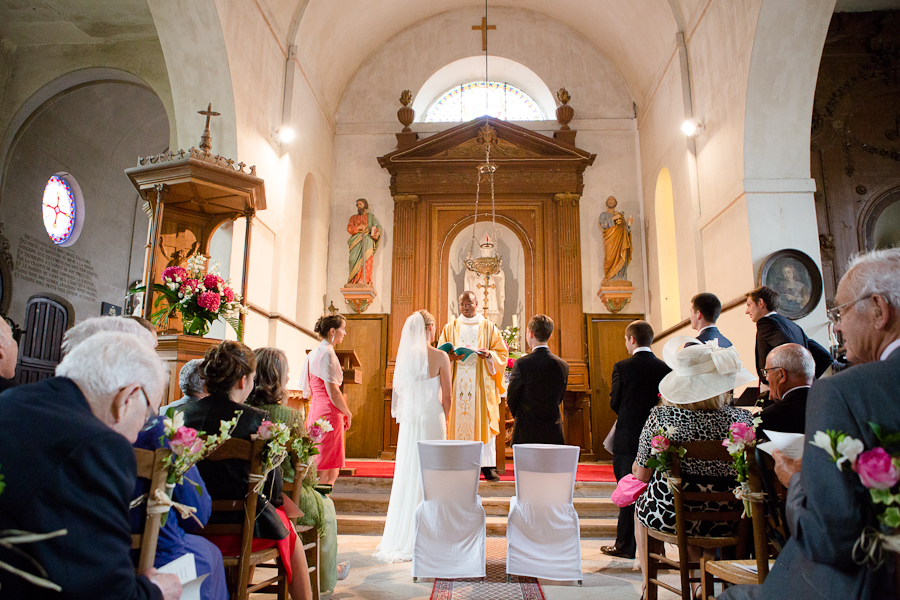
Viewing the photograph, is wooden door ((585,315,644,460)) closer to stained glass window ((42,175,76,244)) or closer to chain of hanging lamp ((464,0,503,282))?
chain of hanging lamp ((464,0,503,282))

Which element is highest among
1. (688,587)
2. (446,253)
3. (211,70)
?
(211,70)

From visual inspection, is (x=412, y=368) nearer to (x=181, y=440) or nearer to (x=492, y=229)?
(x=181, y=440)

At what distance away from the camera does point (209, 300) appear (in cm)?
494

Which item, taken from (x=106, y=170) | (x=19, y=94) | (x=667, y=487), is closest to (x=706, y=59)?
(x=667, y=487)

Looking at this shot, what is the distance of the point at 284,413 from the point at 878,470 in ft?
8.93

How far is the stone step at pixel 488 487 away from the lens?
6.06 metres

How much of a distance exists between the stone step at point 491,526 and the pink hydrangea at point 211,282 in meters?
2.32

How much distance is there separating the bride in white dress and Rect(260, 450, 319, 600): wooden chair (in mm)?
1394

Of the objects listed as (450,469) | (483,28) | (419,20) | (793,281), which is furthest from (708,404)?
(419,20)

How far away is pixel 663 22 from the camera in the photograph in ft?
27.8

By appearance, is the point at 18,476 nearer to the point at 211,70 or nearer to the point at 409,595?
the point at 409,595

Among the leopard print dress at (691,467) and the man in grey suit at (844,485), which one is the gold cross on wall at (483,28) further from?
the man in grey suit at (844,485)

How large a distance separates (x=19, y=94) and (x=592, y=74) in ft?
28.6

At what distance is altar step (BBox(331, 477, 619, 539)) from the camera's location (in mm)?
5488
